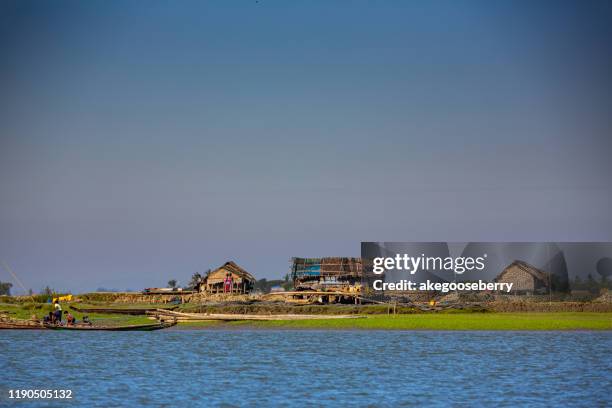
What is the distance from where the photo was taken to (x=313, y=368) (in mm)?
43344

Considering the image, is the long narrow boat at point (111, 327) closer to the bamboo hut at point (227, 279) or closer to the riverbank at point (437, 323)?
the riverbank at point (437, 323)

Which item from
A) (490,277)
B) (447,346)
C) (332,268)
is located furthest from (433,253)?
(447,346)

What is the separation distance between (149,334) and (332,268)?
33.6 meters

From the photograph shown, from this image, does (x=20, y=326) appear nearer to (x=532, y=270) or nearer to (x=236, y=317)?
(x=236, y=317)

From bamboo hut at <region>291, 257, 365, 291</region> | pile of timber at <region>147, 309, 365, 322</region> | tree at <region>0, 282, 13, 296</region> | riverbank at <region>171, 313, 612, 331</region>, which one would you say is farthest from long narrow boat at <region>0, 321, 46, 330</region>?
tree at <region>0, 282, 13, 296</region>

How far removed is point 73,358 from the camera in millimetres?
47594

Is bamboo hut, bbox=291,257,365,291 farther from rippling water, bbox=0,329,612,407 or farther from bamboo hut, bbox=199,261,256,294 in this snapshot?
rippling water, bbox=0,329,612,407

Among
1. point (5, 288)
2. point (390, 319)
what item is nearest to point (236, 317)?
point (390, 319)

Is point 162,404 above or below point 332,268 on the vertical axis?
below

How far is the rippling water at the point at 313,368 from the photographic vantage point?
34531 mm

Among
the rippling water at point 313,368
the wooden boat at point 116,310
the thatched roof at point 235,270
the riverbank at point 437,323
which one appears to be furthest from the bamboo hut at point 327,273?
the rippling water at point 313,368

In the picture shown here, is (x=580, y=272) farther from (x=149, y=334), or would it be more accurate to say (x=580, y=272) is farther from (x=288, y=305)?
(x=149, y=334)

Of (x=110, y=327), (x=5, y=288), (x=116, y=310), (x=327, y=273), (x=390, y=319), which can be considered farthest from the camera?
(x=5, y=288)

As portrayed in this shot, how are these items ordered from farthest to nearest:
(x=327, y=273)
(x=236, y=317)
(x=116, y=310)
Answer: (x=327, y=273)
(x=116, y=310)
(x=236, y=317)
